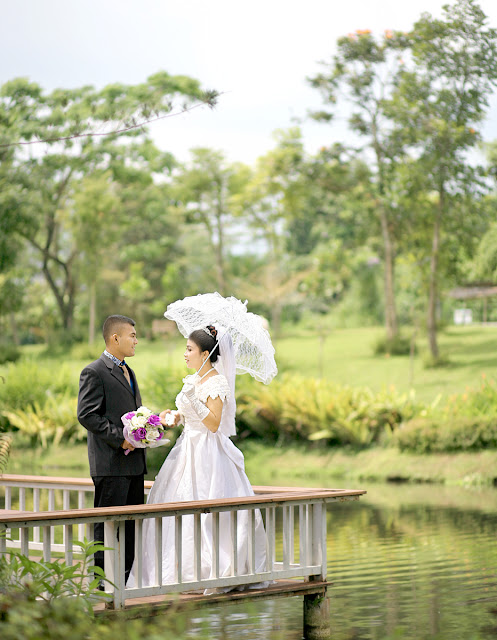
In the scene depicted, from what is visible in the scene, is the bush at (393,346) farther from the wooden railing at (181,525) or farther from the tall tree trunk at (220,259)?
the wooden railing at (181,525)

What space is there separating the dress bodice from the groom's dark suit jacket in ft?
1.26

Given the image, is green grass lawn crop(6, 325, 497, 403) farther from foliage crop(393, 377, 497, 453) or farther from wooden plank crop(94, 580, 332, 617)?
wooden plank crop(94, 580, 332, 617)

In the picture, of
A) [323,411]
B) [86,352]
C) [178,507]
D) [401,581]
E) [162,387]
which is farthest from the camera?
[86,352]

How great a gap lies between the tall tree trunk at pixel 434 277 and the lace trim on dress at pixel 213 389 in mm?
18866

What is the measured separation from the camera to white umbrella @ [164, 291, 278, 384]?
6629mm

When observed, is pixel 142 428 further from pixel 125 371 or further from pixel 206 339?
pixel 206 339

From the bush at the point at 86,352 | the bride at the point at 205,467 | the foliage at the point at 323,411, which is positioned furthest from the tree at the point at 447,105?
the bride at the point at 205,467

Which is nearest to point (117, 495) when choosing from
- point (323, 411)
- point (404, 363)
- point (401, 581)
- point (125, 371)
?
point (125, 371)

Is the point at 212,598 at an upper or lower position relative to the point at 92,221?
lower

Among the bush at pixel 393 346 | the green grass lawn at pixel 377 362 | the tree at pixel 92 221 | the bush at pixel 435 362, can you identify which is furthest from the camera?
the tree at pixel 92 221

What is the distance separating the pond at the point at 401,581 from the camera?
697 cm

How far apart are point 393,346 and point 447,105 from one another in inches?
252

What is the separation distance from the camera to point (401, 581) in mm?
8906

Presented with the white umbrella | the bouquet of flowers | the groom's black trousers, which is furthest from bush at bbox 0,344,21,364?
the bouquet of flowers
